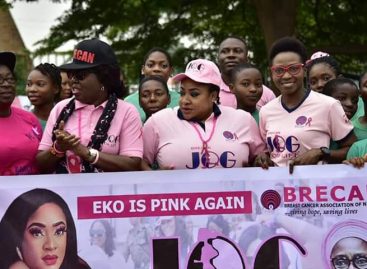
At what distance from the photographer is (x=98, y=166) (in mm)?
5141

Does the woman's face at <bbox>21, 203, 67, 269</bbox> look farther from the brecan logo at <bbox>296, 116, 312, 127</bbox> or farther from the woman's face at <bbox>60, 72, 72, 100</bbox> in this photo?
the woman's face at <bbox>60, 72, 72, 100</bbox>

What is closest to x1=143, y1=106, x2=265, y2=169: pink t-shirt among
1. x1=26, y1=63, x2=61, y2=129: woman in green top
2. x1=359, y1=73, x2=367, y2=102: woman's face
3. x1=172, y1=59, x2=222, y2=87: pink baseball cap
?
x1=172, y1=59, x2=222, y2=87: pink baseball cap

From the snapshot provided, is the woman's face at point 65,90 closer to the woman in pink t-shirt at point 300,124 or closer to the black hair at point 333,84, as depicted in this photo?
the black hair at point 333,84

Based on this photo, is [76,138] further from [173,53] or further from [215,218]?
[173,53]

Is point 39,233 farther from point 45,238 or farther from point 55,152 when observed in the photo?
point 55,152

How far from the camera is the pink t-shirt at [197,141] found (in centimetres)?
530

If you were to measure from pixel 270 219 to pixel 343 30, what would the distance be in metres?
11.9

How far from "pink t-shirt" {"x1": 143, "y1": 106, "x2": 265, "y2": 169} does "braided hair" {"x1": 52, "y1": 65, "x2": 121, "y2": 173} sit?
0.32m

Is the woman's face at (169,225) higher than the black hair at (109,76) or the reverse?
the reverse

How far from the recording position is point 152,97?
6.85 metres

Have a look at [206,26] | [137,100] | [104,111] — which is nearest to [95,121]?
[104,111]

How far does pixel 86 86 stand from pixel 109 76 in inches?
6.6

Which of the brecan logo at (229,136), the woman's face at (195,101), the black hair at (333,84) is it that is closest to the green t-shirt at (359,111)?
the black hair at (333,84)

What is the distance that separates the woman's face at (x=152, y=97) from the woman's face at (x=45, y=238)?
1.84 m
